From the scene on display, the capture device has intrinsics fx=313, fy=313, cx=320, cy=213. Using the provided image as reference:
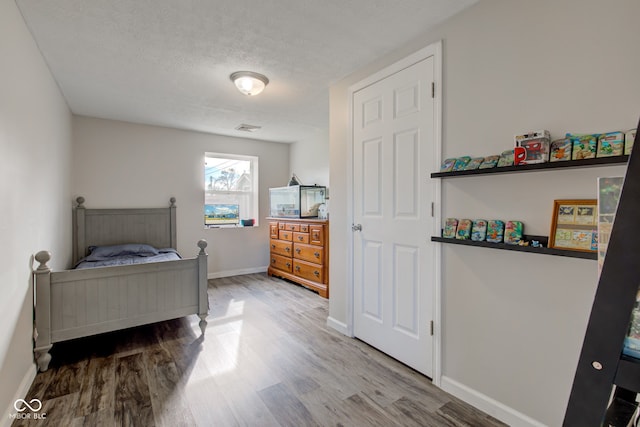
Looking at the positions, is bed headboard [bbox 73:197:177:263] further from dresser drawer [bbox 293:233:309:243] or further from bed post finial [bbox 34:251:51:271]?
bed post finial [bbox 34:251:51:271]

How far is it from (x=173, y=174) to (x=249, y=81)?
8.01 ft

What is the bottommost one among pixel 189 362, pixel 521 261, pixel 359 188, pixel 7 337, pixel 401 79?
pixel 189 362

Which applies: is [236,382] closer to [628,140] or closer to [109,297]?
[109,297]

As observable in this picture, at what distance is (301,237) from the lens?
4383 mm

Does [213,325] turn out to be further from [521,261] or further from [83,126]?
[83,126]

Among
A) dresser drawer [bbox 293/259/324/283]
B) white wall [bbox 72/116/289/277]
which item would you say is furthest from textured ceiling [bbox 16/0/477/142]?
dresser drawer [bbox 293/259/324/283]

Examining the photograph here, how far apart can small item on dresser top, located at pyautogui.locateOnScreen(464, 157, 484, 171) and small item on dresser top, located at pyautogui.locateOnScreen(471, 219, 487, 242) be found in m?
0.29

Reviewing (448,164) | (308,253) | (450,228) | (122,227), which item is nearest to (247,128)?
(308,253)

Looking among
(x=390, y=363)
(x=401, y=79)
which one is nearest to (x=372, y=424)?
(x=390, y=363)

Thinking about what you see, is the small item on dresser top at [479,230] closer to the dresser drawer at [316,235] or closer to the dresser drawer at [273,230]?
the dresser drawer at [316,235]

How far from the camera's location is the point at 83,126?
391cm

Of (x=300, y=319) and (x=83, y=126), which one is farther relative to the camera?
(x=83, y=126)

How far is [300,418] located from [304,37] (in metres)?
2.35

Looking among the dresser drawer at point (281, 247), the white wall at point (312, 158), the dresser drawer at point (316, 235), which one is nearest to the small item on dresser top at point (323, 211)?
the dresser drawer at point (316, 235)
